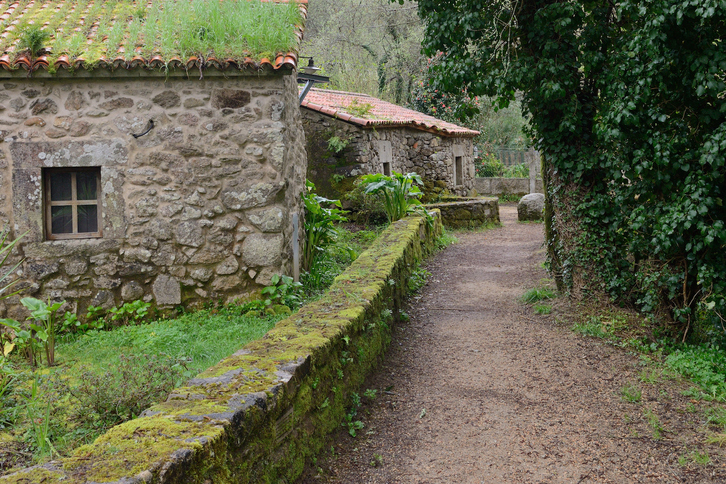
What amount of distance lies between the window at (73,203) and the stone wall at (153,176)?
151 mm

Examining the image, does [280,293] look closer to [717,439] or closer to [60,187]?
[60,187]

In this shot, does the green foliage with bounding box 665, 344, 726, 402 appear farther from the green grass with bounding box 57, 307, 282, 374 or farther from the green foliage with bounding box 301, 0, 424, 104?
the green foliage with bounding box 301, 0, 424, 104

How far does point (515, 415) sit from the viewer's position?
437cm

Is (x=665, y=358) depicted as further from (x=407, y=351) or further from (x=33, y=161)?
(x=33, y=161)

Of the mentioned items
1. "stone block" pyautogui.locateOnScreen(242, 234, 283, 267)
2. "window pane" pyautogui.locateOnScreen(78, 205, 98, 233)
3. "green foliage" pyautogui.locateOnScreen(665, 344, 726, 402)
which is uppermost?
"window pane" pyautogui.locateOnScreen(78, 205, 98, 233)

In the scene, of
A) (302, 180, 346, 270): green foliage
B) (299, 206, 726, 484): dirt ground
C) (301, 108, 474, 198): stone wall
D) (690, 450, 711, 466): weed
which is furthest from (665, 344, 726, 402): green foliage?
(301, 108, 474, 198): stone wall

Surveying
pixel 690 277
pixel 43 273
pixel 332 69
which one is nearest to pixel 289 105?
pixel 43 273

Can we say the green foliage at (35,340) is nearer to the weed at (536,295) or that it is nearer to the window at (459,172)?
the weed at (536,295)

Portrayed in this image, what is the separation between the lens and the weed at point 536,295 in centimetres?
750

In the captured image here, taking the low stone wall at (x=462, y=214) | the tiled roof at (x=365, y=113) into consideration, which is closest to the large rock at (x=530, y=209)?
the low stone wall at (x=462, y=214)

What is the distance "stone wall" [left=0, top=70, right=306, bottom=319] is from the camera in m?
6.48

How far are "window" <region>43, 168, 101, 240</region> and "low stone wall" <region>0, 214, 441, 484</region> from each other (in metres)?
3.22

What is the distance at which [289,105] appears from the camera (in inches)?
277

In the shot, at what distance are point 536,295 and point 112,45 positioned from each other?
5775 mm
